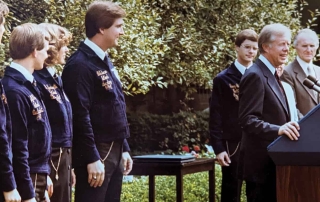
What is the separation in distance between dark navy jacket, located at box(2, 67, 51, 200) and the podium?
1328mm

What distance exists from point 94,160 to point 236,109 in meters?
2.09

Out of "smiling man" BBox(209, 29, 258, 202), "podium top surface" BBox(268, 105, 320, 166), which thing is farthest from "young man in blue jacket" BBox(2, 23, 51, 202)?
"smiling man" BBox(209, 29, 258, 202)

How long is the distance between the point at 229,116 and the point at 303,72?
754mm

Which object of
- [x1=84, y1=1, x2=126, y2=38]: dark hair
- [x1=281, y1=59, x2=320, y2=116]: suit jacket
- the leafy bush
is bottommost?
the leafy bush

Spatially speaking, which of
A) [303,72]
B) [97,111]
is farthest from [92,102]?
[303,72]

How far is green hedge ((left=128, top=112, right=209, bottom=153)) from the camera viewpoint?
1386 cm

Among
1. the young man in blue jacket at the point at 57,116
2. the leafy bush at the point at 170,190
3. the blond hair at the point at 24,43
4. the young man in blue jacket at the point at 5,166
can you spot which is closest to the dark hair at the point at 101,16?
the young man in blue jacket at the point at 57,116

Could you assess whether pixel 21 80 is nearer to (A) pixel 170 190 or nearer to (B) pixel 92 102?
(B) pixel 92 102

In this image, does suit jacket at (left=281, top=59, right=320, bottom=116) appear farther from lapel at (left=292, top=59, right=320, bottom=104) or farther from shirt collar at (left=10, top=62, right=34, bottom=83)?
shirt collar at (left=10, top=62, right=34, bottom=83)

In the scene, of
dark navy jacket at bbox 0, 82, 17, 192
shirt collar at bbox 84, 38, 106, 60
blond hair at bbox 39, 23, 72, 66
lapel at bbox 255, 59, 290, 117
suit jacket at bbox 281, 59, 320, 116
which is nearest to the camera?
dark navy jacket at bbox 0, 82, 17, 192

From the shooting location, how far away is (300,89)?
6168 millimetres

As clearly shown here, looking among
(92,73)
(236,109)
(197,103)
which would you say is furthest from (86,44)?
(197,103)

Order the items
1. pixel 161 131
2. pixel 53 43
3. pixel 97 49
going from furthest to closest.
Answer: pixel 161 131 < pixel 97 49 < pixel 53 43

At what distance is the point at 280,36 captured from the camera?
5047 millimetres
